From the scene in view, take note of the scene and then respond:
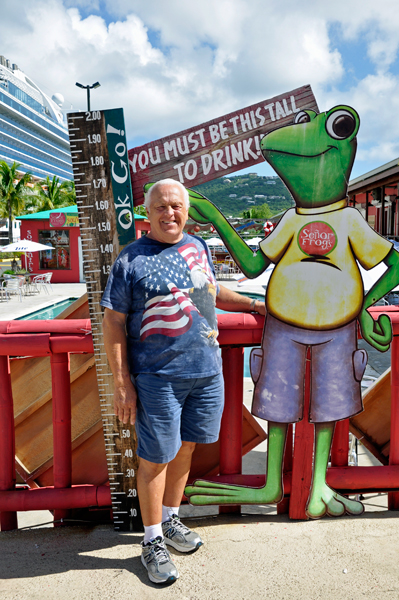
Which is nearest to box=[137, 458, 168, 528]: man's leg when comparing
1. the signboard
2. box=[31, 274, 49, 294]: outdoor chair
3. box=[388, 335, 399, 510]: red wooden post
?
box=[388, 335, 399, 510]: red wooden post

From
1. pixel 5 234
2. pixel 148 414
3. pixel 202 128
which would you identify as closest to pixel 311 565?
pixel 148 414

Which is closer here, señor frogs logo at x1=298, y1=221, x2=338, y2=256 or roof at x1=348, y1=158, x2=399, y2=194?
señor frogs logo at x1=298, y1=221, x2=338, y2=256

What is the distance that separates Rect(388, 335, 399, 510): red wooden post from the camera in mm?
2494

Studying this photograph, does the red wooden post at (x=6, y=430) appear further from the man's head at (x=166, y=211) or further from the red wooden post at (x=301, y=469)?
the red wooden post at (x=301, y=469)

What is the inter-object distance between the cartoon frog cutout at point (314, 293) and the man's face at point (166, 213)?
275 millimetres

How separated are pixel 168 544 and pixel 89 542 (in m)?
0.41

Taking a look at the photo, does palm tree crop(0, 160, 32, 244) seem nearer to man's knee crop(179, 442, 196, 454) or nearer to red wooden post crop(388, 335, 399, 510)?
man's knee crop(179, 442, 196, 454)

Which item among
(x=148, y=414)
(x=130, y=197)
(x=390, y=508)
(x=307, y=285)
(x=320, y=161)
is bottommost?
(x=390, y=508)

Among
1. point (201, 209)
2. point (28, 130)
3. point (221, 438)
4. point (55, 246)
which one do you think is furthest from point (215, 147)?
point (28, 130)

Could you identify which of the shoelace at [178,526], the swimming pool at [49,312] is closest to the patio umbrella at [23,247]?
the swimming pool at [49,312]

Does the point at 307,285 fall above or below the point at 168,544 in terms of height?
above

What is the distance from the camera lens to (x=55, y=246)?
74.2 feet

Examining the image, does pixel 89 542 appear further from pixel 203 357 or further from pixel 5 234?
pixel 5 234

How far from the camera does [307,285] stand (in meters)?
2.33
